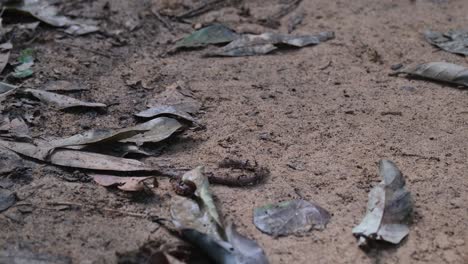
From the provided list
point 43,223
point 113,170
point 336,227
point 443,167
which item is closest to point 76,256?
point 43,223

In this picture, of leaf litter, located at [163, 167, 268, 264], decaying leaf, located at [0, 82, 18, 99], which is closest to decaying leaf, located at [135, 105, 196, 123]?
leaf litter, located at [163, 167, 268, 264]

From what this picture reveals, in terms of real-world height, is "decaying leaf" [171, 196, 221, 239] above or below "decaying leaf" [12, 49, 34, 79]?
above

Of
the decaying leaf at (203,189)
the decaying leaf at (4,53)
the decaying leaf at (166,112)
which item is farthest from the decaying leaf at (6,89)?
the decaying leaf at (203,189)

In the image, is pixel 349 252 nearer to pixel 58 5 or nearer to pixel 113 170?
pixel 113 170

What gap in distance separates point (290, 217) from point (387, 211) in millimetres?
302

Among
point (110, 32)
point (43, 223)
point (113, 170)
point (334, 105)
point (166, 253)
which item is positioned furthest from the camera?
point (110, 32)

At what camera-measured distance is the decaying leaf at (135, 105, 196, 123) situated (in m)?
2.37

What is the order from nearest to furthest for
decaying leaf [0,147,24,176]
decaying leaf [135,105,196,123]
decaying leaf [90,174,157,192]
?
decaying leaf [90,174,157,192] → decaying leaf [0,147,24,176] → decaying leaf [135,105,196,123]

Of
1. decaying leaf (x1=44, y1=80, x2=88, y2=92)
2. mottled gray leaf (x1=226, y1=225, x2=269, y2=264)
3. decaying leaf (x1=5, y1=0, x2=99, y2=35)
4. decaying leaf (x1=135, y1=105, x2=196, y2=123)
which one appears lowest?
decaying leaf (x1=44, y1=80, x2=88, y2=92)

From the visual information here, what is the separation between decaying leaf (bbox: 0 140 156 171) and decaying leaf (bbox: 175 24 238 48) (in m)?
1.11

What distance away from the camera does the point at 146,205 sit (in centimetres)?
189

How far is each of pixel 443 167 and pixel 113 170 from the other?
1.17 meters

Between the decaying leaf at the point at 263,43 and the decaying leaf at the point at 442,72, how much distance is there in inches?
20.7

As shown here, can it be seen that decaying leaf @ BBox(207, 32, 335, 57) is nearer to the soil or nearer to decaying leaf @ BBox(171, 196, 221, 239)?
the soil
